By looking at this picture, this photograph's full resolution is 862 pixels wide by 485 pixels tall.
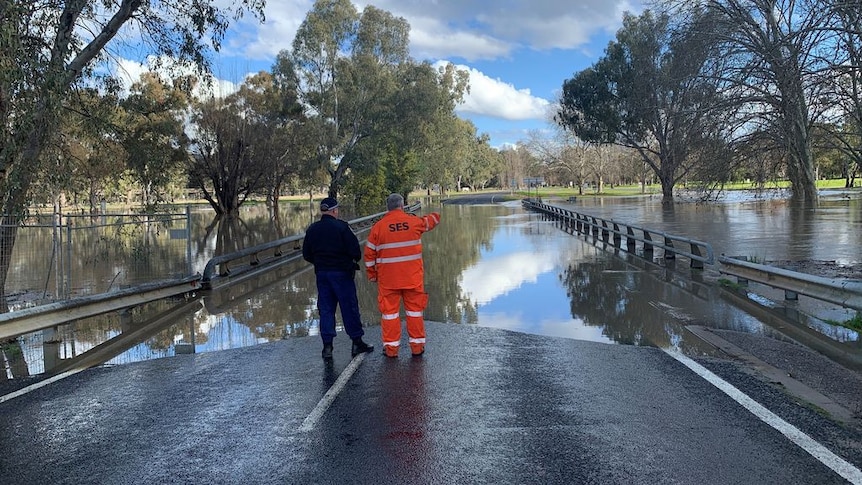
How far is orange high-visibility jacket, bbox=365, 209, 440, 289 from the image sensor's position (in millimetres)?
7062

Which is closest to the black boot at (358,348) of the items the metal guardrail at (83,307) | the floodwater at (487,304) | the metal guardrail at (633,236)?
the floodwater at (487,304)

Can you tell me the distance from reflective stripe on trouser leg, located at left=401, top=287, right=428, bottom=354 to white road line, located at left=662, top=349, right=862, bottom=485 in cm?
291

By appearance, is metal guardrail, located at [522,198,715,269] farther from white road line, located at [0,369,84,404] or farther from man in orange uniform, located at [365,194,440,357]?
white road line, located at [0,369,84,404]

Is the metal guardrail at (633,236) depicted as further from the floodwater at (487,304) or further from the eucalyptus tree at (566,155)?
the eucalyptus tree at (566,155)

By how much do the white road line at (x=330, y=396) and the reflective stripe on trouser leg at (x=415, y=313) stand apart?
0.63 meters

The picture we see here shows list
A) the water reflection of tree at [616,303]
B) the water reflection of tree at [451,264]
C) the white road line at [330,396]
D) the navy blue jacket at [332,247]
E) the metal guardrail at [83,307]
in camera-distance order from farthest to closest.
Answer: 1. the water reflection of tree at [451,264]
2. the water reflection of tree at [616,303]
3. the metal guardrail at [83,307]
4. the navy blue jacket at [332,247]
5. the white road line at [330,396]

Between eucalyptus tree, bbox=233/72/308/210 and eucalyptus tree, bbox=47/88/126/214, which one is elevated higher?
eucalyptus tree, bbox=233/72/308/210

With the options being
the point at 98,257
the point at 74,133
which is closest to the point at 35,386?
the point at 98,257

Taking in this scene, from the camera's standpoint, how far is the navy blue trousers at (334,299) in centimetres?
736

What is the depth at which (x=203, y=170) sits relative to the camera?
5000cm

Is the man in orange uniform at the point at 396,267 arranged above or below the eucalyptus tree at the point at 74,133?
below

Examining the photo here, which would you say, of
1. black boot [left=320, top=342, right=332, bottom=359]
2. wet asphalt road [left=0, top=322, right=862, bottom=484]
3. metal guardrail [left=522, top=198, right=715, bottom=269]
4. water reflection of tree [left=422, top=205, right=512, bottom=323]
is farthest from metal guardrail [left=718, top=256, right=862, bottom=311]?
black boot [left=320, top=342, right=332, bottom=359]

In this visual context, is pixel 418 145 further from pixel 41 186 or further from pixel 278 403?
pixel 278 403

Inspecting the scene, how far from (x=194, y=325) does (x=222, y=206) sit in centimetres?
4285
